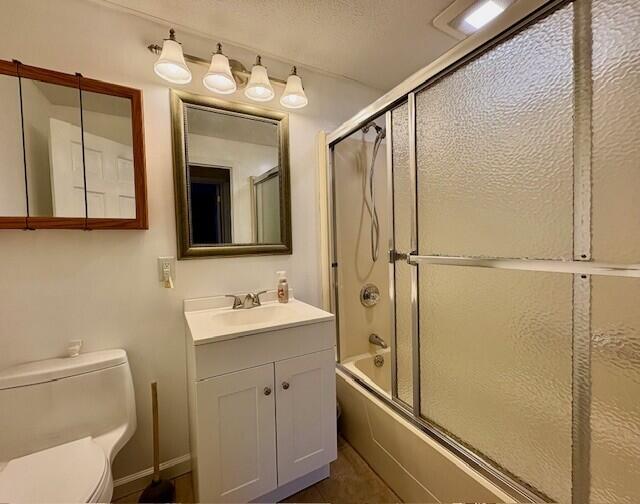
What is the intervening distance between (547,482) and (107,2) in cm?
247

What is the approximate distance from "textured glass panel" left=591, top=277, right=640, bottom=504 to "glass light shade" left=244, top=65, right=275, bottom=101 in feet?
5.05

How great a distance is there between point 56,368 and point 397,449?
1.47m

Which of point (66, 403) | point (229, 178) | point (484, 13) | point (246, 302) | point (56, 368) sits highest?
point (484, 13)

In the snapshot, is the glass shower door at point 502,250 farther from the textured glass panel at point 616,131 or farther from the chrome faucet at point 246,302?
the chrome faucet at point 246,302

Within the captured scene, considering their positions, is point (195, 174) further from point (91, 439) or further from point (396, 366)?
point (396, 366)

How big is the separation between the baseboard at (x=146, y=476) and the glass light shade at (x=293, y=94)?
196cm

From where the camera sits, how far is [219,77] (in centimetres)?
134

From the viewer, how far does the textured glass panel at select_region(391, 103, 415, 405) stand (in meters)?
1.31

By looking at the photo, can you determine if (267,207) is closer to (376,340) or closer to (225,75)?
(225,75)

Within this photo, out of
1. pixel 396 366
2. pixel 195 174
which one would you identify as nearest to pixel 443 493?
pixel 396 366

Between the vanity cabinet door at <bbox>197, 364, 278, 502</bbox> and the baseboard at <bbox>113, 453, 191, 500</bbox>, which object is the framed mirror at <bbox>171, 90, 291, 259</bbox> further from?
the baseboard at <bbox>113, 453, 191, 500</bbox>

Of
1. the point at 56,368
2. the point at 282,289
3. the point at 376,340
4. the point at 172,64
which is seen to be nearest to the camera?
the point at 56,368

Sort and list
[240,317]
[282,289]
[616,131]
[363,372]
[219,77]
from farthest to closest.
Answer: [363,372] < [282,289] < [240,317] < [219,77] < [616,131]

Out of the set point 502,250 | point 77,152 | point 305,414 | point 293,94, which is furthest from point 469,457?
point 77,152
